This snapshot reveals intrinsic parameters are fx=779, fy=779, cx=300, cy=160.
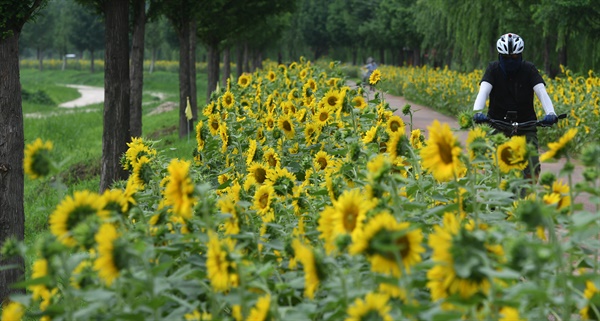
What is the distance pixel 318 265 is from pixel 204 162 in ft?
13.2

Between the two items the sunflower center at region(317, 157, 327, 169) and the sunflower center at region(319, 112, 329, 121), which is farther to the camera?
the sunflower center at region(319, 112, 329, 121)

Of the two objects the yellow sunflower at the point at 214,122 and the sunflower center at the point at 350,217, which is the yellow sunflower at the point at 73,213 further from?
the yellow sunflower at the point at 214,122

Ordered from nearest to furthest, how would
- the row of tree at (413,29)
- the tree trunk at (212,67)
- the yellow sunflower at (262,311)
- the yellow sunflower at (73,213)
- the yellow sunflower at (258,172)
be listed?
the yellow sunflower at (262,311) < the yellow sunflower at (73,213) < the yellow sunflower at (258,172) < the row of tree at (413,29) < the tree trunk at (212,67)

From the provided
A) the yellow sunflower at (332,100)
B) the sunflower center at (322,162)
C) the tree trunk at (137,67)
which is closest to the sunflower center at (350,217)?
the sunflower center at (322,162)

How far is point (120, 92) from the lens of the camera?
7.98 metres

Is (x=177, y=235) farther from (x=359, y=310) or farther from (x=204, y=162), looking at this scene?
(x=204, y=162)

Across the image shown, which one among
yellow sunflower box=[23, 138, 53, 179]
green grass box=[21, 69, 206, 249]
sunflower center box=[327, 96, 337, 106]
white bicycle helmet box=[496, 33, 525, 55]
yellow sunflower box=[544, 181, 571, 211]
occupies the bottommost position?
green grass box=[21, 69, 206, 249]

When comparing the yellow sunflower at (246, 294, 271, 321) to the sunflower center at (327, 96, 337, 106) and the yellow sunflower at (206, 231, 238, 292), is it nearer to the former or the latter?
the yellow sunflower at (206, 231, 238, 292)

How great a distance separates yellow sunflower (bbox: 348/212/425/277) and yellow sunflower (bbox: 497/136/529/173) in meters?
0.98

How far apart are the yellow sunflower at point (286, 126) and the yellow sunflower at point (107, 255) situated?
365 centimetres

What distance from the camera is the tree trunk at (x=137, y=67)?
9.94 metres

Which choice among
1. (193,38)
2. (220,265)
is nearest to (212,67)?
(193,38)

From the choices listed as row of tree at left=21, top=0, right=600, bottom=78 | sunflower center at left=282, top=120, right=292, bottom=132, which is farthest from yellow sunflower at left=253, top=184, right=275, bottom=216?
row of tree at left=21, top=0, right=600, bottom=78

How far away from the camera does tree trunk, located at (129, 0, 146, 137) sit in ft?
32.6
